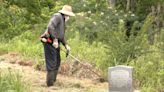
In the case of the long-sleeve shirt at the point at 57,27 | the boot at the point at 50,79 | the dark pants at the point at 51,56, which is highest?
the long-sleeve shirt at the point at 57,27

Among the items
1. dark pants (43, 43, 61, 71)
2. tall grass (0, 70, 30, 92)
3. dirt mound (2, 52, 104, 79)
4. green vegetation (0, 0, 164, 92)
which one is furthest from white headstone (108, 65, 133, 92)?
dirt mound (2, 52, 104, 79)

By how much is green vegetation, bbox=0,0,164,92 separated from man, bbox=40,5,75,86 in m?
1.63

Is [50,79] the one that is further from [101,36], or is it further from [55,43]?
[101,36]

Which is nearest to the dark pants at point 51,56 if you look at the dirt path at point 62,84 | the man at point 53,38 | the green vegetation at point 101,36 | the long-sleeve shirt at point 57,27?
the man at point 53,38

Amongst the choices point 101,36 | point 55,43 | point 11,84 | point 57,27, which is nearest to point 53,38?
point 55,43

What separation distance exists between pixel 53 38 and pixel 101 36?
118 inches

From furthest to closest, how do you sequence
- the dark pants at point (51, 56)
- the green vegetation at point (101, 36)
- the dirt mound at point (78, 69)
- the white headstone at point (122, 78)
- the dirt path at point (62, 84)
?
the dirt mound at point (78, 69) → the green vegetation at point (101, 36) → the dark pants at point (51, 56) → the dirt path at point (62, 84) → the white headstone at point (122, 78)

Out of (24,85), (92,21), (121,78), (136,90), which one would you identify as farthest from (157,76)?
(92,21)

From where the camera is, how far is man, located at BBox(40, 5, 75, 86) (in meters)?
11.3

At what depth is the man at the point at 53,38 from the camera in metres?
11.3

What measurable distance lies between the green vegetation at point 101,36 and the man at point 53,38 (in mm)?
1625

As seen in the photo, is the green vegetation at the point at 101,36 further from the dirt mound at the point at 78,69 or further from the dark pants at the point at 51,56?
the dark pants at the point at 51,56

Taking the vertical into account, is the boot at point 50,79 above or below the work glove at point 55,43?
below

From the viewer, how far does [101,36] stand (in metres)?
14.1
